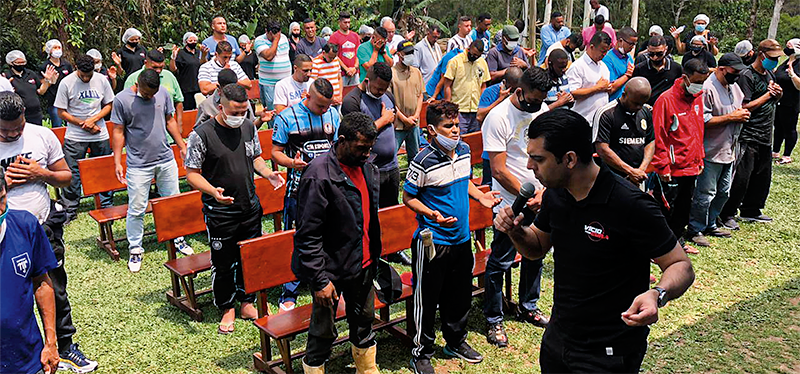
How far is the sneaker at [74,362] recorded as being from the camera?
17.8 feet

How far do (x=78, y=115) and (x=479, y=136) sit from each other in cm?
480

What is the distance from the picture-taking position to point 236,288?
21.0 feet

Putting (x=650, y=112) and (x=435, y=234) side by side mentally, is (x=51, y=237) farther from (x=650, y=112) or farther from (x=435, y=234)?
(x=650, y=112)

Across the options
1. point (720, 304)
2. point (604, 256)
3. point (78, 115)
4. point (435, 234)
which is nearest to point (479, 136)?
point (720, 304)

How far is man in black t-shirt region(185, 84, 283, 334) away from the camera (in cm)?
584

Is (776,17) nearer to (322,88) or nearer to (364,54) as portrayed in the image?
(364,54)

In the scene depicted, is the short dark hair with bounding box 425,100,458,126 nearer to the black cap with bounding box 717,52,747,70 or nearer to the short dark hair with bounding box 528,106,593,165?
the short dark hair with bounding box 528,106,593,165

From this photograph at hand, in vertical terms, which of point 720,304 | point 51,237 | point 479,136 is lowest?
point 720,304

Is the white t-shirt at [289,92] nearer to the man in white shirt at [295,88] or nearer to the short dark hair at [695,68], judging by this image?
the man in white shirt at [295,88]

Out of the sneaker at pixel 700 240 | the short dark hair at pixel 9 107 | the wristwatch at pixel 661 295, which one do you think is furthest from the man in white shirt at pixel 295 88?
the wristwatch at pixel 661 295

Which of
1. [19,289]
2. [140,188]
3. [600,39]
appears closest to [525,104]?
[600,39]

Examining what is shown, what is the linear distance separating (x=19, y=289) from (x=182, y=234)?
2963 millimetres

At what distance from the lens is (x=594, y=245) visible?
3.32 metres

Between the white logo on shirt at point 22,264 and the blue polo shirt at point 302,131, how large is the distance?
9.13 ft
